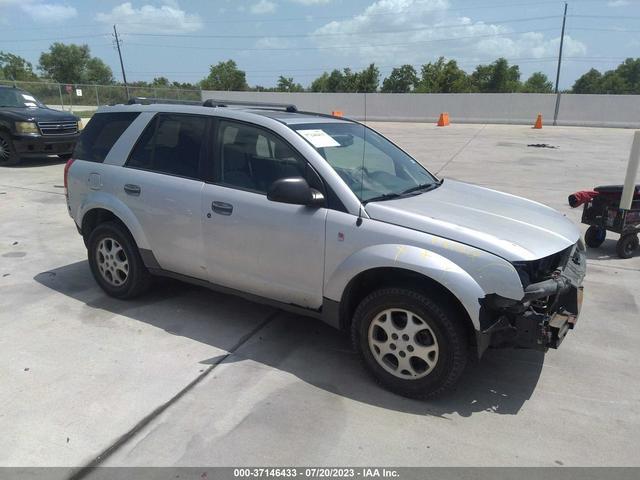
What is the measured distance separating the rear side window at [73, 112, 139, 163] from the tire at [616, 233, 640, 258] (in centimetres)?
569

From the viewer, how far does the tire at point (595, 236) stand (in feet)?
21.3

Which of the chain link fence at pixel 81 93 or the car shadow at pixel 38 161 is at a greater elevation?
the chain link fence at pixel 81 93

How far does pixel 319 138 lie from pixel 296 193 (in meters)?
0.65

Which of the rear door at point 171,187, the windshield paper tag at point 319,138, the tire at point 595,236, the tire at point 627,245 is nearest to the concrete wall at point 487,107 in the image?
the tire at point 595,236

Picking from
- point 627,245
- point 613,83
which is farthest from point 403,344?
point 613,83

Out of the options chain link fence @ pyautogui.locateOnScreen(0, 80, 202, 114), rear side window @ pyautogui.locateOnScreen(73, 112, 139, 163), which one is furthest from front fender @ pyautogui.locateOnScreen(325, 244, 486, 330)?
chain link fence @ pyautogui.locateOnScreen(0, 80, 202, 114)

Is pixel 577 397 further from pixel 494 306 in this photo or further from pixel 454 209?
pixel 454 209

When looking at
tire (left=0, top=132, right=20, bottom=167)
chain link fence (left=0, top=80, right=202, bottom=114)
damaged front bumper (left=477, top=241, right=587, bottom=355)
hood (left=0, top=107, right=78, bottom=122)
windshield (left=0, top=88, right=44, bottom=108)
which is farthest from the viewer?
chain link fence (left=0, top=80, right=202, bottom=114)

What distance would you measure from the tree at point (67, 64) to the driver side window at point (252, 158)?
91.2 m

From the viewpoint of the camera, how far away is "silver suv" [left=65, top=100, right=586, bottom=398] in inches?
118

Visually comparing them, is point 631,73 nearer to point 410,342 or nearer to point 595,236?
point 595,236

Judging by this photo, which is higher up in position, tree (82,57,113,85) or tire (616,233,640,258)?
tree (82,57,113,85)

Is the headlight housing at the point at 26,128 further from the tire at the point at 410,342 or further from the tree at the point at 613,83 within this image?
the tree at the point at 613,83

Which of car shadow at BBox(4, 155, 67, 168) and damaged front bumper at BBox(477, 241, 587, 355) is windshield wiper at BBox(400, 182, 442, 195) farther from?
car shadow at BBox(4, 155, 67, 168)
